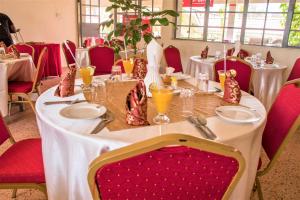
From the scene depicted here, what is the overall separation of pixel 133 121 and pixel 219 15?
4.50m

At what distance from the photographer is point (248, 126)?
1.20m

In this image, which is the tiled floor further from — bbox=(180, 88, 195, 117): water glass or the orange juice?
the orange juice

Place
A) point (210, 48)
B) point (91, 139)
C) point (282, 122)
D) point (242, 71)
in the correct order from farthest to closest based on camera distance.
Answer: point (210, 48) < point (242, 71) < point (282, 122) < point (91, 139)

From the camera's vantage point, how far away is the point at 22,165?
1.35 m

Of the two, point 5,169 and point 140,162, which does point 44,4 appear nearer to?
point 5,169

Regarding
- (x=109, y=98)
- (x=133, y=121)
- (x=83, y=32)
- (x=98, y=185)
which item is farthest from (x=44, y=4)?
(x=98, y=185)

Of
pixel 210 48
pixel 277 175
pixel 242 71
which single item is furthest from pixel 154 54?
pixel 210 48

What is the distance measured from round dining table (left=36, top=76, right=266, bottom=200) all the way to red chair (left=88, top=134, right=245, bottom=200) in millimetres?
304

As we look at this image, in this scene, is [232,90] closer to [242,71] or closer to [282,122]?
[282,122]

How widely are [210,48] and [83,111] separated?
168 inches

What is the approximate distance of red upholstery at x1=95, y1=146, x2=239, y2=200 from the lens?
687 mm

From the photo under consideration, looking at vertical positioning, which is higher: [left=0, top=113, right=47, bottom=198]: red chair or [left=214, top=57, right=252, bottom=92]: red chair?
[left=214, top=57, right=252, bottom=92]: red chair

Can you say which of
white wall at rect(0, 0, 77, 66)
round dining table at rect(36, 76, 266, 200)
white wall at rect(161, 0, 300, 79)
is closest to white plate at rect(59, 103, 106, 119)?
round dining table at rect(36, 76, 266, 200)

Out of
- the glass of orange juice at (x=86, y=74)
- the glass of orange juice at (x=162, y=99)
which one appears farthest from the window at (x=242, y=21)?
the glass of orange juice at (x=162, y=99)
